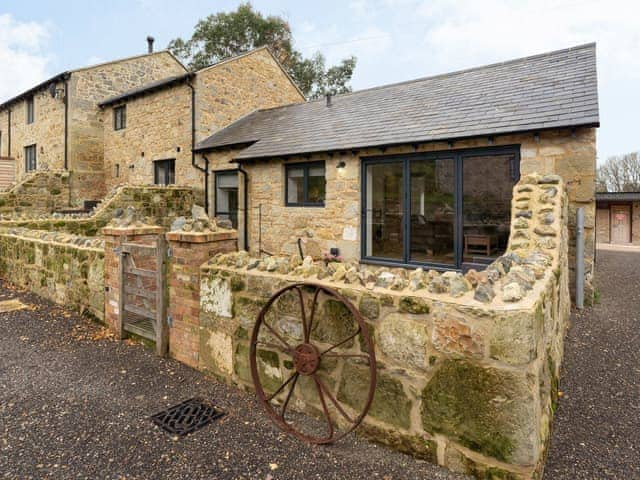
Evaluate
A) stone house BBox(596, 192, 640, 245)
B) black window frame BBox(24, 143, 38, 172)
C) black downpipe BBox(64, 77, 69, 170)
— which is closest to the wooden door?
stone house BBox(596, 192, 640, 245)

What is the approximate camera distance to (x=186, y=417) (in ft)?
10.3

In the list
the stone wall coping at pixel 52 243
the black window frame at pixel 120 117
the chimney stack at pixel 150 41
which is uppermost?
the chimney stack at pixel 150 41

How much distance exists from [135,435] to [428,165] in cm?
707

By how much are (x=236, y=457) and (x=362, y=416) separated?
0.92 metres

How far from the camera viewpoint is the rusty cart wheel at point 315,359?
9.09 feet

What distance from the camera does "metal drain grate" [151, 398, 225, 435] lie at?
2.97 meters

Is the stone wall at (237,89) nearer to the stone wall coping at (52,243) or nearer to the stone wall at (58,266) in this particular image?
the stone wall coping at (52,243)

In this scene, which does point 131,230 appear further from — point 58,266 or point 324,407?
point 324,407

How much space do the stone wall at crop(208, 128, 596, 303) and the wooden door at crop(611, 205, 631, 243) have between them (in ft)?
60.2

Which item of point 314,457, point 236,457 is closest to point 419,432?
point 314,457

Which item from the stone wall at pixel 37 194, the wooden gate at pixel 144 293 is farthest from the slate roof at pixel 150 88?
the wooden gate at pixel 144 293

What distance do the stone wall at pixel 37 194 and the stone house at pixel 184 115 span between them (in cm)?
208

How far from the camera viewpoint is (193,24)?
1008 inches

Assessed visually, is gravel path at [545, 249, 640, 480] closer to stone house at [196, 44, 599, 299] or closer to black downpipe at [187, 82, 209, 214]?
stone house at [196, 44, 599, 299]
